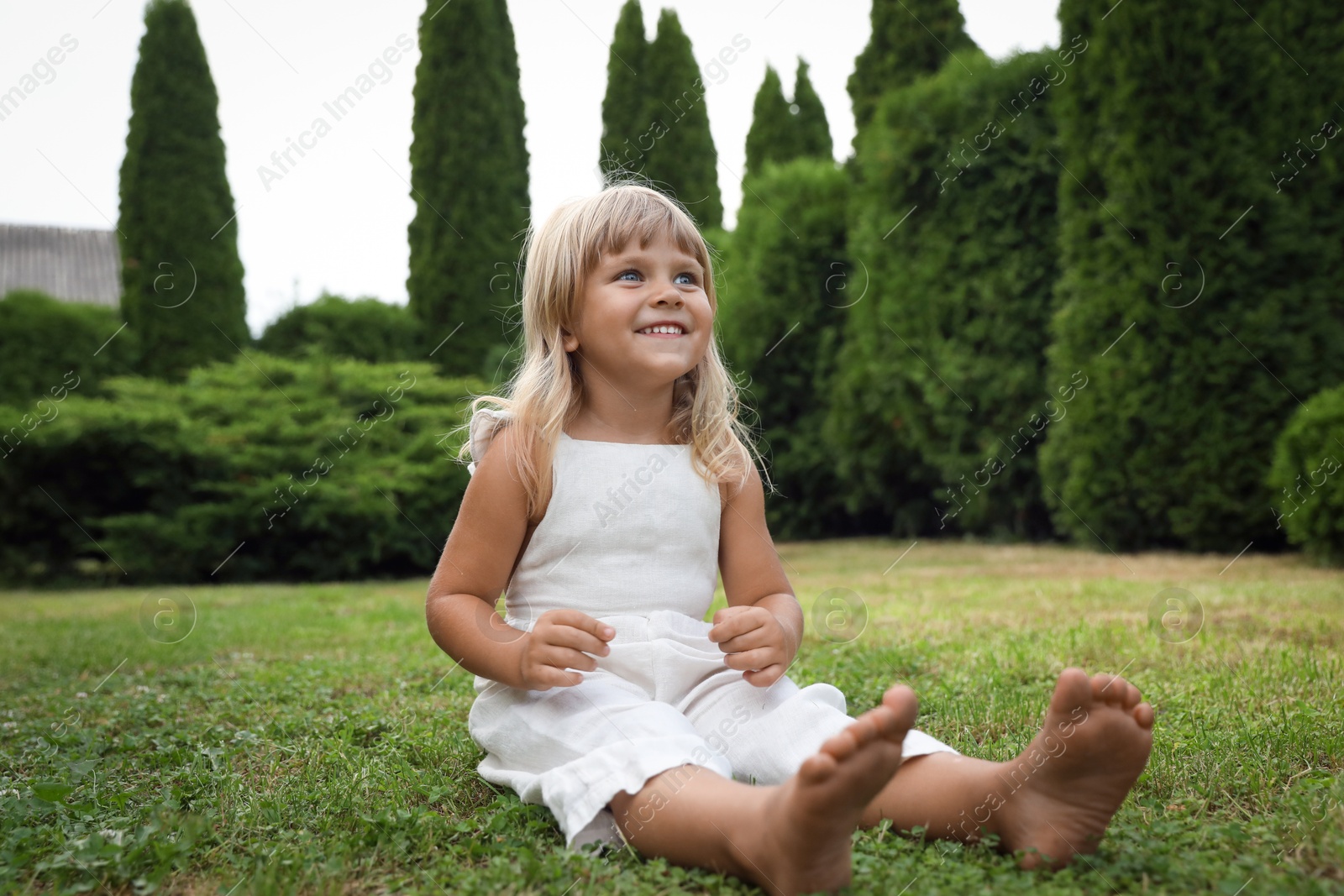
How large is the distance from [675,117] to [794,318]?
4871mm

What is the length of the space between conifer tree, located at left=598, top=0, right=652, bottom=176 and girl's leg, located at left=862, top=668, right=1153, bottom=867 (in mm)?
15037

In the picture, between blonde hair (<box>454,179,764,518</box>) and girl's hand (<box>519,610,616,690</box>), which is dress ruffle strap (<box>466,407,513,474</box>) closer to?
blonde hair (<box>454,179,764,518</box>)

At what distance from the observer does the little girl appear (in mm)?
1542

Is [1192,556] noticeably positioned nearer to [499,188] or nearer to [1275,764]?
[1275,764]

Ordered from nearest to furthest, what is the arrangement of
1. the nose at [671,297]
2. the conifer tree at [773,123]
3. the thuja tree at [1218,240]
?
the nose at [671,297], the thuja tree at [1218,240], the conifer tree at [773,123]

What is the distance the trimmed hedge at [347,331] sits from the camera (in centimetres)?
1404

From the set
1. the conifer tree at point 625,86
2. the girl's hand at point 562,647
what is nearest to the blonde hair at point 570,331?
the girl's hand at point 562,647

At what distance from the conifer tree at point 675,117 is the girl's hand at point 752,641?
46.0 ft

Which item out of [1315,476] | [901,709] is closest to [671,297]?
[901,709]

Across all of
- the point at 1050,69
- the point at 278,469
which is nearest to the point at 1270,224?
the point at 1050,69

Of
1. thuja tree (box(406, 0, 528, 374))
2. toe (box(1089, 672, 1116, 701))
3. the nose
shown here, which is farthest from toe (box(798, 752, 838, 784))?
thuja tree (box(406, 0, 528, 374))

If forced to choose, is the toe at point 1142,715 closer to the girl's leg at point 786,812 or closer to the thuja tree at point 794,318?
the girl's leg at point 786,812

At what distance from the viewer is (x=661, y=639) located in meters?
2.04

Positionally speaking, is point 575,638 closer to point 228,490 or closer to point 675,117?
point 228,490
